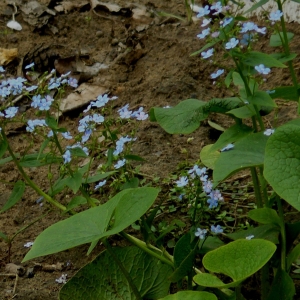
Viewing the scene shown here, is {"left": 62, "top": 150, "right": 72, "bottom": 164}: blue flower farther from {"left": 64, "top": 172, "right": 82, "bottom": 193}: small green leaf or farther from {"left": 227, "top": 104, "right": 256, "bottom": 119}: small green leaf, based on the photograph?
{"left": 227, "top": 104, "right": 256, "bottom": 119}: small green leaf

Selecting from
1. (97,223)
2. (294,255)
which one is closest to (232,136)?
(294,255)

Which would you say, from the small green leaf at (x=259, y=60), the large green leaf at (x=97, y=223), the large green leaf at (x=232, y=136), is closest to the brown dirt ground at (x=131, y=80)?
the large green leaf at (x=97, y=223)

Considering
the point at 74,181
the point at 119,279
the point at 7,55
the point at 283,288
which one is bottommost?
the point at 7,55

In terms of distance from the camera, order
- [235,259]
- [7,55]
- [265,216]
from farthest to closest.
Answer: [7,55], [265,216], [235,259]

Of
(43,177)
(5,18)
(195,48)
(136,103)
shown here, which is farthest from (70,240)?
(5,18)

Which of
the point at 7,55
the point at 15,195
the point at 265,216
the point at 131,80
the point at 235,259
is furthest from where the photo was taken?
the point at 7,55

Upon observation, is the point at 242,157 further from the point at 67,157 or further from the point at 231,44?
the point at 67,157

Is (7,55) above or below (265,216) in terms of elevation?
below
